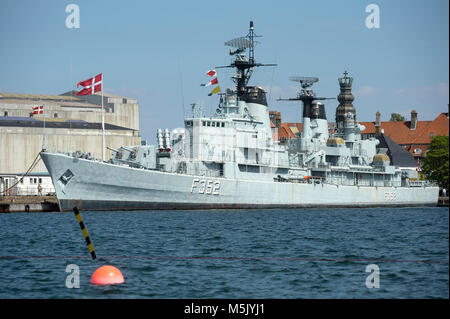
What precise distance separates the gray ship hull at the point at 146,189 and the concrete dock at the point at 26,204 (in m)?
4.53

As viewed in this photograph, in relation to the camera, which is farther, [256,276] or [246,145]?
[246,145]

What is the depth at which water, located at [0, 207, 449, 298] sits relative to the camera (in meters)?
19.8

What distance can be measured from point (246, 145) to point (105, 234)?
84.8ft

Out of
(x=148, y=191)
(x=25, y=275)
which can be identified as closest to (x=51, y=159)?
(x=148, y=191)

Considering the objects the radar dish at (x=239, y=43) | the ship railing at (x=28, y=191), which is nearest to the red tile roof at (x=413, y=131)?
the radar dish at (x=239, y=43)

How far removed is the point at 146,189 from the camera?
53.4m

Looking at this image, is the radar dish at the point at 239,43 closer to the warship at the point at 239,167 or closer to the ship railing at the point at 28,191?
the warship at the point at 239,167

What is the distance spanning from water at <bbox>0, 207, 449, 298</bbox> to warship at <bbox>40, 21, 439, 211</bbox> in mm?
8811

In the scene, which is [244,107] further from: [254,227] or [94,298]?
[94,298]

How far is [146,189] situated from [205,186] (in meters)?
4.94

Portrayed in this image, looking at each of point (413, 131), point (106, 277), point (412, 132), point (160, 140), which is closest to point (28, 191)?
point (160, 140)
